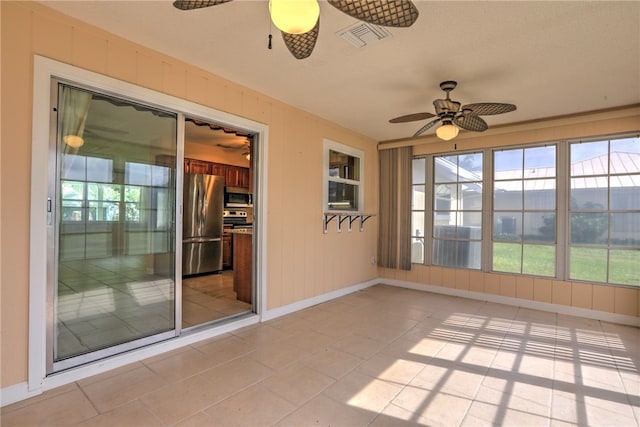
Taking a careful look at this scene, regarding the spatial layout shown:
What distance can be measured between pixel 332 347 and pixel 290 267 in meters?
1.28

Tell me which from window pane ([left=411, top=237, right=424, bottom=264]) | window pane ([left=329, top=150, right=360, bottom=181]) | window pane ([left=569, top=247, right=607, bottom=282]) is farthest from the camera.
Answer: window pane ([left=411, top=237, right=424, bottom=264])

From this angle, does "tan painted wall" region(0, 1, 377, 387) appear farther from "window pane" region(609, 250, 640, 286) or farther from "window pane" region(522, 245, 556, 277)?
"window pane" region(609, 250, 640, 286)

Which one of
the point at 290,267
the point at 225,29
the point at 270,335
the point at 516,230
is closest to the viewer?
the point at 225,29

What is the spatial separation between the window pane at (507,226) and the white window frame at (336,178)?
2.07m

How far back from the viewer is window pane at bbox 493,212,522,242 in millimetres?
4461

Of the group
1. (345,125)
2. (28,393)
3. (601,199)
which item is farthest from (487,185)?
(28,393)

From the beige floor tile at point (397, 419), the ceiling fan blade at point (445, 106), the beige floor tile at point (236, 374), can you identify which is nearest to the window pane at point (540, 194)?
the ceiling fan blade at point (445, 106)

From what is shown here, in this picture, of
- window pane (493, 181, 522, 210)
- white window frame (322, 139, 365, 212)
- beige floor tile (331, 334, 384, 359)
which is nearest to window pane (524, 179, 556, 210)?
window pane (493, 181, 522, 210)

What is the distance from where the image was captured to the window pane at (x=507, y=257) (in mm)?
4453

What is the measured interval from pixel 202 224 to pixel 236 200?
4.08ft

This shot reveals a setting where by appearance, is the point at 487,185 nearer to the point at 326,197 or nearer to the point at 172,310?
the point at 326,197

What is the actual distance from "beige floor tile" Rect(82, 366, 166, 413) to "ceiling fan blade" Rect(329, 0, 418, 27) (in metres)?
2.64

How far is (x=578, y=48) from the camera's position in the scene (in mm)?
2461

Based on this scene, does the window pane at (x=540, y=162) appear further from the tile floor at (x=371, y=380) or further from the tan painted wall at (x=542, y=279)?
the tile floor at (x=371, y=380)
